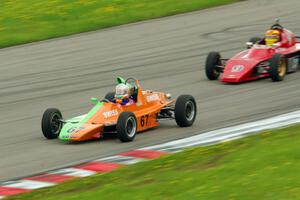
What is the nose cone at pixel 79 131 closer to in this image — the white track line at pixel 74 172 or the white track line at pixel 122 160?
the white track line at pixel 122 160

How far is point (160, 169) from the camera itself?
12.5 m

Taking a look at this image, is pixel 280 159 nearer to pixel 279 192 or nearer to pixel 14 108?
pixel 279 192

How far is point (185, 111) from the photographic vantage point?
53.5 feet

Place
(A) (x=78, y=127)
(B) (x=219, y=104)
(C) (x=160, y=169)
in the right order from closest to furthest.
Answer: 1. (C) (x=160, y=169)
2. (A) (x=78, y=127)
3. (B) (x=219, y=104)

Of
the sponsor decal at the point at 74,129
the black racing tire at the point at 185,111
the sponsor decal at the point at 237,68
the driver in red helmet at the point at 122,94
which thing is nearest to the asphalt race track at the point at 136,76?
the black racing tire at the point at 185,111

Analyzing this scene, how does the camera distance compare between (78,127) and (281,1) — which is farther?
(281,1)

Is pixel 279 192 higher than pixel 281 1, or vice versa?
pixel 281 1

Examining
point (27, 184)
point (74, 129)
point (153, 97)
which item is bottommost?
point (27, 184)

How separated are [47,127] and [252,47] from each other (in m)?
7.55

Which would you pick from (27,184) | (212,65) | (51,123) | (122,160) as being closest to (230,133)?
(122,160)

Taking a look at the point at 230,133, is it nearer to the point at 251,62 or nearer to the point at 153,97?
the point at 153,97

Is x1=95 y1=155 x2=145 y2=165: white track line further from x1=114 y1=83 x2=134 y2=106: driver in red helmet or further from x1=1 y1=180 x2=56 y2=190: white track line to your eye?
x1=114 y1=83 x2=134 y2=106: driver in red helmet

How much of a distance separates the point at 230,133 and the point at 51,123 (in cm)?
328

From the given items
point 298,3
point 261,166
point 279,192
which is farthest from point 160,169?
point 298,3
